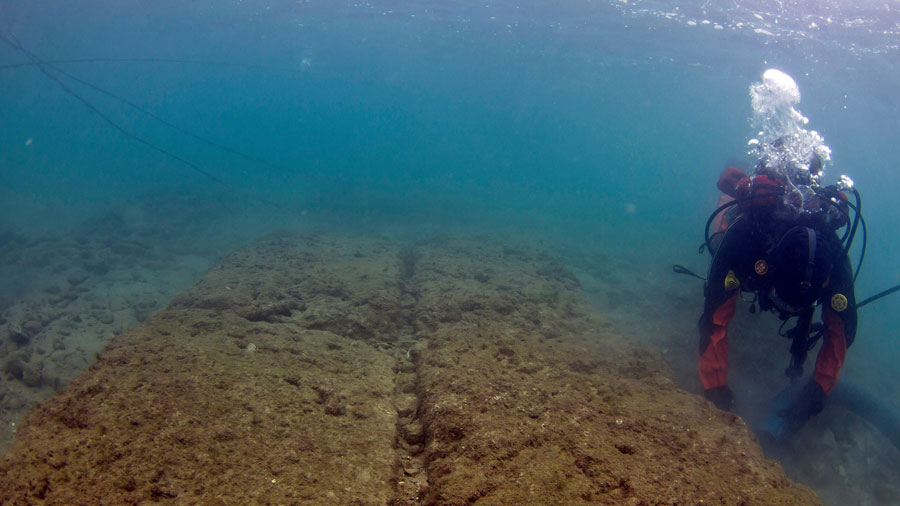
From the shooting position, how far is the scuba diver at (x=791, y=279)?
469 cm

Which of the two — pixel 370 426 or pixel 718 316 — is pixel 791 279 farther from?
pixel 370 426

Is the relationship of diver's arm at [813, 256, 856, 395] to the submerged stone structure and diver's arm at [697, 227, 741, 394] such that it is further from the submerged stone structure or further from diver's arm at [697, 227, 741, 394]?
the submerged stone structure

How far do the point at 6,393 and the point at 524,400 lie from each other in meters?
7.69

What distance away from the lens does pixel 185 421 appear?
241 centimetres

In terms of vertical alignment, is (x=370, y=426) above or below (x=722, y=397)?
above

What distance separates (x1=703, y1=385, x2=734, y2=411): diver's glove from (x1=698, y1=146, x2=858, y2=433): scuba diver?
0.04ft

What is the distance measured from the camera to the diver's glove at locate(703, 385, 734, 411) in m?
4.88

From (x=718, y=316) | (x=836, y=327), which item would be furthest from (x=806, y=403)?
(x=718, y=316)

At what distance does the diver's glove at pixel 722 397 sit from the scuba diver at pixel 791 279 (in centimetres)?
1

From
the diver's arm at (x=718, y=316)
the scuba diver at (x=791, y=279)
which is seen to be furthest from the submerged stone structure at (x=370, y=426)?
the scuba diver at (x=791, y=279)

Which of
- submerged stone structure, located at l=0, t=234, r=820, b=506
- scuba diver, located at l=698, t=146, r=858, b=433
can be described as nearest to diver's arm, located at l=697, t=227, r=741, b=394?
scuba diver, located at l=698, t=146, r=858, b=433

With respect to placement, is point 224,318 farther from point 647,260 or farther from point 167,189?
point 167,189

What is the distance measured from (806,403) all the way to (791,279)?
1.52 metres

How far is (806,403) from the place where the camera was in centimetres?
494
